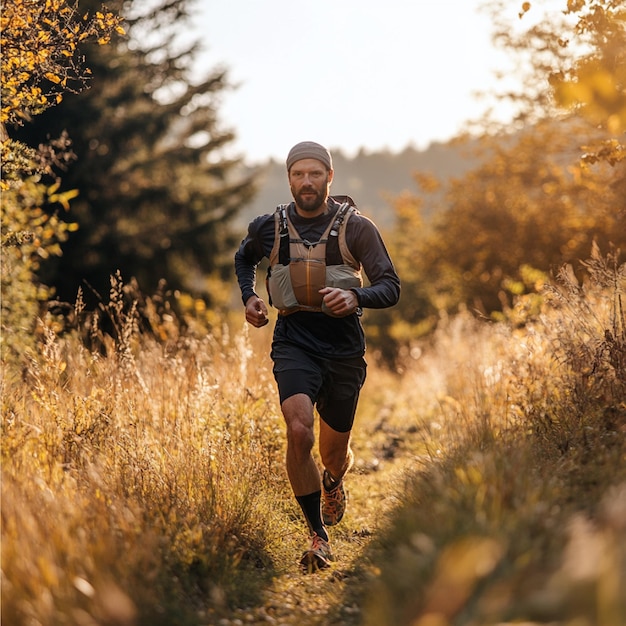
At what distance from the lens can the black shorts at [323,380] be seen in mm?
4812

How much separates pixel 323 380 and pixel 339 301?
A: 63 centimetres

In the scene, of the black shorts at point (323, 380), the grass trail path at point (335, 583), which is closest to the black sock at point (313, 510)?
the grass trail path at point (335, 583)

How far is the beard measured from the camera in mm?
5027

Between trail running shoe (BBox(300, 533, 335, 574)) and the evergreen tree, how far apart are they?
11240 mm

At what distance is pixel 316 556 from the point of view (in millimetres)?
4422

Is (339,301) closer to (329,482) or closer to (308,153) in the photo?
(308,153)

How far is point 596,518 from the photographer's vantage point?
307cm

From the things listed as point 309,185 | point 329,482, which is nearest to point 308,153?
point 309,185

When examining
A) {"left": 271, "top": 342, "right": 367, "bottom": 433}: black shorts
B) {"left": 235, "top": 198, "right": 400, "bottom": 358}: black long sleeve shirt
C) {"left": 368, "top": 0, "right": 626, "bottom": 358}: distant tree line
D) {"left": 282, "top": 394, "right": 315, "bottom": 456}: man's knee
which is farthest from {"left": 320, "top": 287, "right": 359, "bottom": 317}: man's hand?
{"left": 368, "top": 0, "right": 626, "bottom": 358}: distant tree line

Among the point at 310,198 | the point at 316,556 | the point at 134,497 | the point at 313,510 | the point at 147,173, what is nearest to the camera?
the point at 134,497

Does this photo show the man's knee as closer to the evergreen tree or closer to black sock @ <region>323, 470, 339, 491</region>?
black sock @ <region>323, 470, 339, 491</region>

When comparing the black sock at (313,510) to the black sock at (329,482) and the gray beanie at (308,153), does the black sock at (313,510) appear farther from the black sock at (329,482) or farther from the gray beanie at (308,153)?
the gray beanie at (308,153)

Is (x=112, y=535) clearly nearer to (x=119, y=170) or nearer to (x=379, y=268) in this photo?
(x=379, y=268)

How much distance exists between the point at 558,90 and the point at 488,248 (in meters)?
16.8
